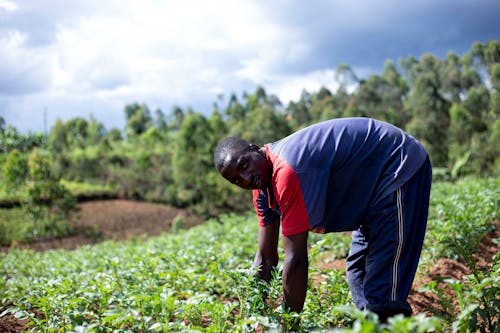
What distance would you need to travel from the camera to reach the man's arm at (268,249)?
258 centimetres

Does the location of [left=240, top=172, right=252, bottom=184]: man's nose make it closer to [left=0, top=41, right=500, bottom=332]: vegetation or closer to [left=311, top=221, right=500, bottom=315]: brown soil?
[left=0, top=41, right=500, bottom=332]: vegetation

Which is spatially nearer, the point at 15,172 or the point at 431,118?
the point at 15,172

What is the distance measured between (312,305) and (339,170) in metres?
0.79

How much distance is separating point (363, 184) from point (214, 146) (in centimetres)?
2155

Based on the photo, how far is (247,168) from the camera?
218 cm

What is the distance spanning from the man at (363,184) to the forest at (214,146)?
13.1m

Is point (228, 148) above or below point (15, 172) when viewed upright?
above

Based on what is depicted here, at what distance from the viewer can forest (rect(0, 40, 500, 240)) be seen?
51.1 feet

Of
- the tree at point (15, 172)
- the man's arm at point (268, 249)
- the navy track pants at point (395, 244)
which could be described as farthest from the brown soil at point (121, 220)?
the navy track pants at point (395, 244)

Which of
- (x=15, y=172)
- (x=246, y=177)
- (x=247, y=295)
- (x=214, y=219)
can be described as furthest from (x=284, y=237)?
(x=15, y=172)

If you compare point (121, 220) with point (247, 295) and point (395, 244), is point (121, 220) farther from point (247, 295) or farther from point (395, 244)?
point (395, 244)

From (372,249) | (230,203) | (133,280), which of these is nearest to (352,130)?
(372,249)

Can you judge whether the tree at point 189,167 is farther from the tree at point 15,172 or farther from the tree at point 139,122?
the tree at point 139,122

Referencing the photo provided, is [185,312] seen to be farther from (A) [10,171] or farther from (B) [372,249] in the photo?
(A) [10,171]
